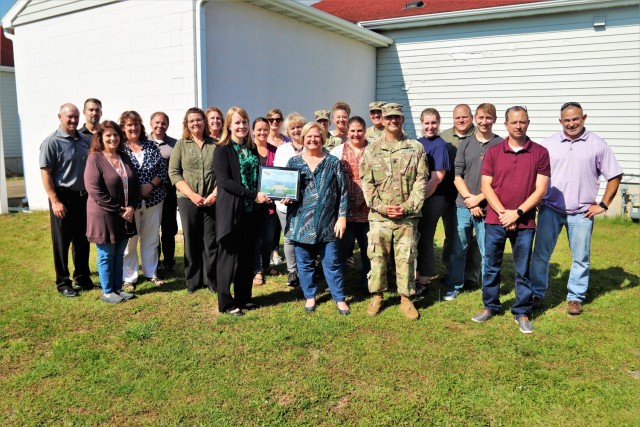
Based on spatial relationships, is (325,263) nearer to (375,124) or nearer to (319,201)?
(319,201)

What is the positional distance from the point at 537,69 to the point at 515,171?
7.91 metres

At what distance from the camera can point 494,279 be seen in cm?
441

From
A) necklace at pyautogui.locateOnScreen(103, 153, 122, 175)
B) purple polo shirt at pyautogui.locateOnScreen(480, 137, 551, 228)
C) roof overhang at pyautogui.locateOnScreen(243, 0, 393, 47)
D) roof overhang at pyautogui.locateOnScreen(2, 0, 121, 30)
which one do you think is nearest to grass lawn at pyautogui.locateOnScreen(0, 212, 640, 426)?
purple polo shirt at pyautogui.locateOnScreen(480, 137, 551, 228)

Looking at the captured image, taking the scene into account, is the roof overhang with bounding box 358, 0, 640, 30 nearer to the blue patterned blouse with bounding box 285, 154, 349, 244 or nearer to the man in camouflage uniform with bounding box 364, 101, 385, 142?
the man in camouflage uniform with bounding box 364, 101, 385, 142

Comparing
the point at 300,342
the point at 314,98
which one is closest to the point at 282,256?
the point at 300,342

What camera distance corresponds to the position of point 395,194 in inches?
171

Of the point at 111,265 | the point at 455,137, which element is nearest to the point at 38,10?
the point at 111,265

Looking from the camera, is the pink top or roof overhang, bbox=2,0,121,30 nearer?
the pink top

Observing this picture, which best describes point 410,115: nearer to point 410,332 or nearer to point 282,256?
point 282,256

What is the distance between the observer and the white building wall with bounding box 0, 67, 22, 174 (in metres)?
18.2

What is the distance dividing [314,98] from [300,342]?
7.24 m

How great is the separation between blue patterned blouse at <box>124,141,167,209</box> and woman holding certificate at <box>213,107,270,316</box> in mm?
1142

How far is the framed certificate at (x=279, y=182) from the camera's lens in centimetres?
435

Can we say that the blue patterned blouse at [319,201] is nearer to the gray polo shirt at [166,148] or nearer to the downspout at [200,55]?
the gray polo shirt at [166,148]
